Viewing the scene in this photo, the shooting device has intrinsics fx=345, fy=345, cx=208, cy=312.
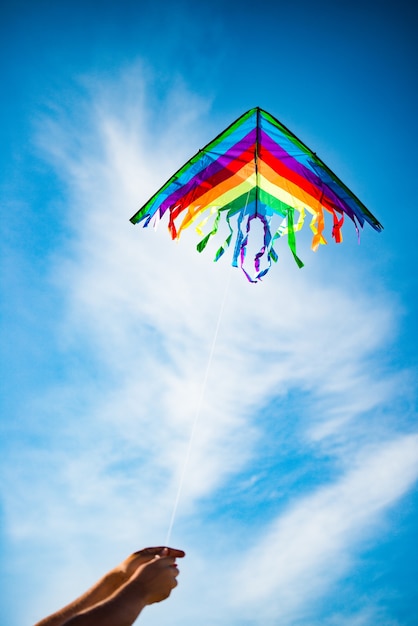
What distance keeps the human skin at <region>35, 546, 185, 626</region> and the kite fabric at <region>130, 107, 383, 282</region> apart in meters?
3.16

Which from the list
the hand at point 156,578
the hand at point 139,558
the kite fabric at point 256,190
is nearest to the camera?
the hand at point 156,578

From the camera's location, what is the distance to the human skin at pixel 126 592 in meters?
0.79

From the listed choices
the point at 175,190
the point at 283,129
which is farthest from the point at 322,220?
the point at 175,190

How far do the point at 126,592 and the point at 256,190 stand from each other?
4.28 metres

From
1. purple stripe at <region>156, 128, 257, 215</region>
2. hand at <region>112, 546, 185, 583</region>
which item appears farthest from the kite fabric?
hand at <region>112, 546, 185, 583</region>

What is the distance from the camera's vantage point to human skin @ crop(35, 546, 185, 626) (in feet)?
2.59

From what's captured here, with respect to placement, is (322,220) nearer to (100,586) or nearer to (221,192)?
(221,192)

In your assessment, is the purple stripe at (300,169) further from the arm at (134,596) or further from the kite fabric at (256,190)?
the arm at (134,596)

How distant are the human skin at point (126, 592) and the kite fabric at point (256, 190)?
3.16 meters

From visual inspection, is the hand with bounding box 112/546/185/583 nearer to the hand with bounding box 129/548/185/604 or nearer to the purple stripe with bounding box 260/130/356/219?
the hand with bounding box 129/548/185/604

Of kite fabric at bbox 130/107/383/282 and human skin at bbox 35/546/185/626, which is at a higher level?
kite fabric at bbox 130/107/383/282

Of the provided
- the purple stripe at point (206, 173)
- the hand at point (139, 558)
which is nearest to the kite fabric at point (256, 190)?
the purple stripe at point (206, 173)

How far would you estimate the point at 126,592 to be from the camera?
0.86 metres

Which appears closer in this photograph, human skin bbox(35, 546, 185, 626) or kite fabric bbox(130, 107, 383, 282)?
human skin bbox(35, 546, 185, 626)
